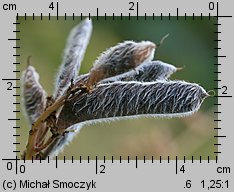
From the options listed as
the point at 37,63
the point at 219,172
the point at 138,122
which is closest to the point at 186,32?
the point at 138,122

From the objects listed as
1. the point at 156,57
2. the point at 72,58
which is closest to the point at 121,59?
the point at 72,58

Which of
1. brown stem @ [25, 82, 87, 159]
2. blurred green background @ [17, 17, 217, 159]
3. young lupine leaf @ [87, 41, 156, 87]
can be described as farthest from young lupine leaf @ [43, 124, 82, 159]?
blurred green background @ [17, 17, 217, 159]

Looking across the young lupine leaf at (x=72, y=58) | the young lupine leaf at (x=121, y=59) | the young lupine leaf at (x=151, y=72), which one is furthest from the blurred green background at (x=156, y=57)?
the young lupine leaf at (x=121, y=59)

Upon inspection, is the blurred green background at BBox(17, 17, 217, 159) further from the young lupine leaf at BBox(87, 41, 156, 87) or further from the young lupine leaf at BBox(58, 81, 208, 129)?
the young lupine leaf at BBox(87, 41, 156, 87)

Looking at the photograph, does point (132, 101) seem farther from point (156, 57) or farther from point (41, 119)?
point (156, 57)

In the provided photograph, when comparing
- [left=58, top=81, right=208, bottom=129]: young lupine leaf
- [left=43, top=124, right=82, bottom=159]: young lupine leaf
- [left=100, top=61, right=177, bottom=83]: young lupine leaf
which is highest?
[left=100, top=61, right=177, bottom=83]: young lupine leaf

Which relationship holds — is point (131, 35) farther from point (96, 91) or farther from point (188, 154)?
point (96, 91)
